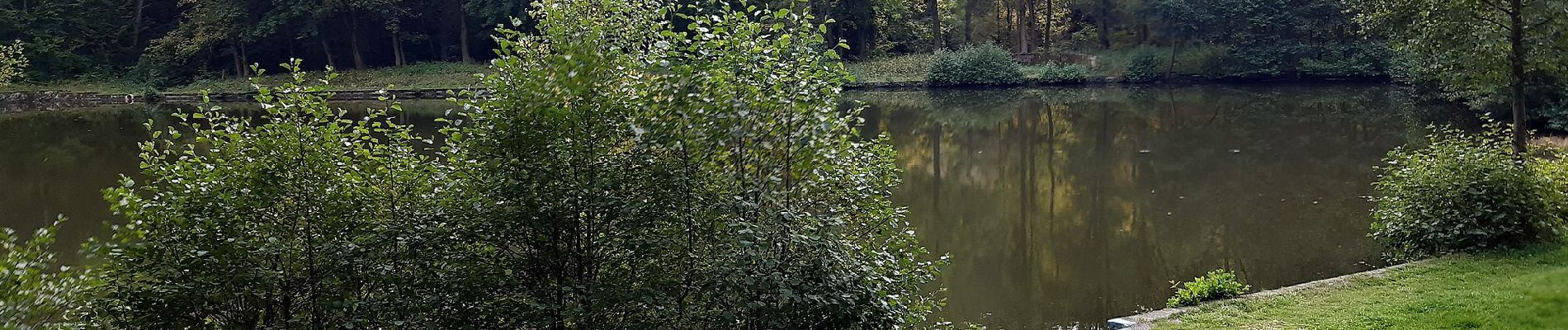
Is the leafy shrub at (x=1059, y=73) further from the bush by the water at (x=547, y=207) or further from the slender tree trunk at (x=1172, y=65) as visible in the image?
the bush by the water at (x=547, y=207)

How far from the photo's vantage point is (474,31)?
56625 millimetres

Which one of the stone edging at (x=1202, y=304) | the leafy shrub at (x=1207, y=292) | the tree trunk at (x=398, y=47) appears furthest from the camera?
the tree trunk at (x=398, y=47)

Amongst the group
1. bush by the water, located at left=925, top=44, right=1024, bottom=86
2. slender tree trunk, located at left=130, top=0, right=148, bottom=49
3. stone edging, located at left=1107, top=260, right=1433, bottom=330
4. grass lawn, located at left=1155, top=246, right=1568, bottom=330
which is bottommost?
stone edging, located at left=1107, top=260, right=1433, bottom=330

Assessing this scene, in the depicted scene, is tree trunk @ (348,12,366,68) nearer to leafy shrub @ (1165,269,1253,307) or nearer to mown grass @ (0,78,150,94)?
mown grass @ (0,78,150,94)

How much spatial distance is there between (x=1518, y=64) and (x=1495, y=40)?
1.50ft

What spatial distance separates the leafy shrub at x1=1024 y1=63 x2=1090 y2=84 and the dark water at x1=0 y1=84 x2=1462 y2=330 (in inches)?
433

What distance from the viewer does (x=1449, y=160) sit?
33.3 ft

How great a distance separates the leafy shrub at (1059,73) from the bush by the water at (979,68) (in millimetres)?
821

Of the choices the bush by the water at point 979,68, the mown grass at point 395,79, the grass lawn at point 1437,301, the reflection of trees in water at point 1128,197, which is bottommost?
the reflection of trees in water at point 1128,197

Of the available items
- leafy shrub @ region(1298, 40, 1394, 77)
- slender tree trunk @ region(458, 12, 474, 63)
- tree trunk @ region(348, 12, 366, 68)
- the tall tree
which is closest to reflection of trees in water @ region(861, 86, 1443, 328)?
the tall tree

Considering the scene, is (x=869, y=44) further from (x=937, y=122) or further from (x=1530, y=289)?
(x=1530, y=289)

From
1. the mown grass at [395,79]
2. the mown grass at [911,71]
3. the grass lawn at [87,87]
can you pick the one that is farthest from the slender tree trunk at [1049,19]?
the grass lawn at [87,87]

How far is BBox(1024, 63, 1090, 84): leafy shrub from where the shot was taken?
1875 inches

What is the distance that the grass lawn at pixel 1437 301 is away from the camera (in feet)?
22.8
